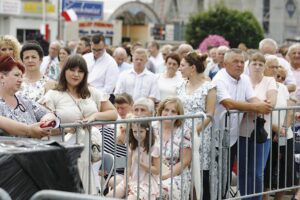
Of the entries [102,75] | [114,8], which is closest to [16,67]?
[102,75]

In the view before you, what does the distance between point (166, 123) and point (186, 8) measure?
59357mm

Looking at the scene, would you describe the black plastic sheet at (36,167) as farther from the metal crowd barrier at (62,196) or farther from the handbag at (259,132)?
the handbag at (259,132)

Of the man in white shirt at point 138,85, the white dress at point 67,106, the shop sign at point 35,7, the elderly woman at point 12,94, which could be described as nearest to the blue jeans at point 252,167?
the white dress at point 67,106

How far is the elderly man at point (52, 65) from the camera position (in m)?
12.9

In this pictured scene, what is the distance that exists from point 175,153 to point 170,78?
4772mm

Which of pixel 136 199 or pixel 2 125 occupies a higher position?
pixel 2 125

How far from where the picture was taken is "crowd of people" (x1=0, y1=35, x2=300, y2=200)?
6.94 metres

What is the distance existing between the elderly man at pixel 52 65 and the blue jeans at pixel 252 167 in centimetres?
390

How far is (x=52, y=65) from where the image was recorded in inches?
536

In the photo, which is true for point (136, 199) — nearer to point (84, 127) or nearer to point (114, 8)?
point (84, 127)

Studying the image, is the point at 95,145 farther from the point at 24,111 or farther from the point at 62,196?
the point at 62,196

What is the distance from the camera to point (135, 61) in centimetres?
1273

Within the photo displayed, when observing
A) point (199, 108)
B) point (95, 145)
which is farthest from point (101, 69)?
point (95, 145)

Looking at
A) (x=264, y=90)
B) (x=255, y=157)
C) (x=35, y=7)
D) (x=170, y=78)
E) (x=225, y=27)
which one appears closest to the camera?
(x=255, y=157)
